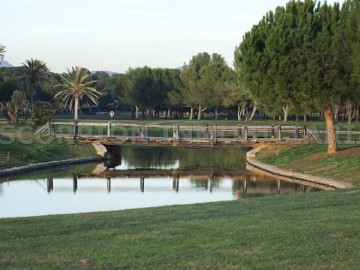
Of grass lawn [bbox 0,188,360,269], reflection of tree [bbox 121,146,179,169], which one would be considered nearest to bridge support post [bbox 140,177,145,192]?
reflection of tree [bbox 121,146,179,169]

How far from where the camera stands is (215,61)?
126375 millimetres

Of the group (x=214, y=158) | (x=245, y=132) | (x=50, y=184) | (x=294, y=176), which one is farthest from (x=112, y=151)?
(x=294, y=176)

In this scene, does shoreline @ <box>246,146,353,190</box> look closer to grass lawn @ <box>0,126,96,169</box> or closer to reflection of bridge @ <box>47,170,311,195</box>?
reflection of bridge @ <box>47,170,311,195</box>

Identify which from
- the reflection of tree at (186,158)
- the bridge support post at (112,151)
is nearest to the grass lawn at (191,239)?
the reflection of tree at (186,158)

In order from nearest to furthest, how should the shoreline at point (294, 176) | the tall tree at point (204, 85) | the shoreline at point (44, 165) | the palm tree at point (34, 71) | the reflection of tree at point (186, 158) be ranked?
1. the shoreline at point (294, 176)
2. the shoreline at point (44, 165)
3. the reflection of tree at point (186, 158)
4. the palm tree at point (34, 71)
5. the tall tree at point (204, 85)

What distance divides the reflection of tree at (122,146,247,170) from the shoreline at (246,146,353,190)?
1.11m

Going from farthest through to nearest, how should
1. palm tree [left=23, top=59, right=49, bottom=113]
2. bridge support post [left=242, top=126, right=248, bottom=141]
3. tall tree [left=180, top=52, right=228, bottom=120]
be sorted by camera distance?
tall tree [left=180, top=52, right=228, bottom=120] < palm tree [left=23, top=59, right=49, bottom=113] < bridge support post [left=242, top=126, right=248, bottom=141]

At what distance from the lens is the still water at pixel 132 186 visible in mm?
28000

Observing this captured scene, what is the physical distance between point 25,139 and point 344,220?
40494mm

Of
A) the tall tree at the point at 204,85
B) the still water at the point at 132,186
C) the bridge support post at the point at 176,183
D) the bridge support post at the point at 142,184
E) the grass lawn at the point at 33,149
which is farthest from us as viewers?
the tall tree at the point at 204,85

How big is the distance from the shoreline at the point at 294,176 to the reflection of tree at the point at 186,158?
1106mm

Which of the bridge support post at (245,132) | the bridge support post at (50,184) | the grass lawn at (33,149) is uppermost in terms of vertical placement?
the bridge support post at (245,132)

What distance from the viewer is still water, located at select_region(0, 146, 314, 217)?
91.9ft

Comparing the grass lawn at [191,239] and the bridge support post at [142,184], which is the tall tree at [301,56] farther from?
the grass lawn at [191,239]
